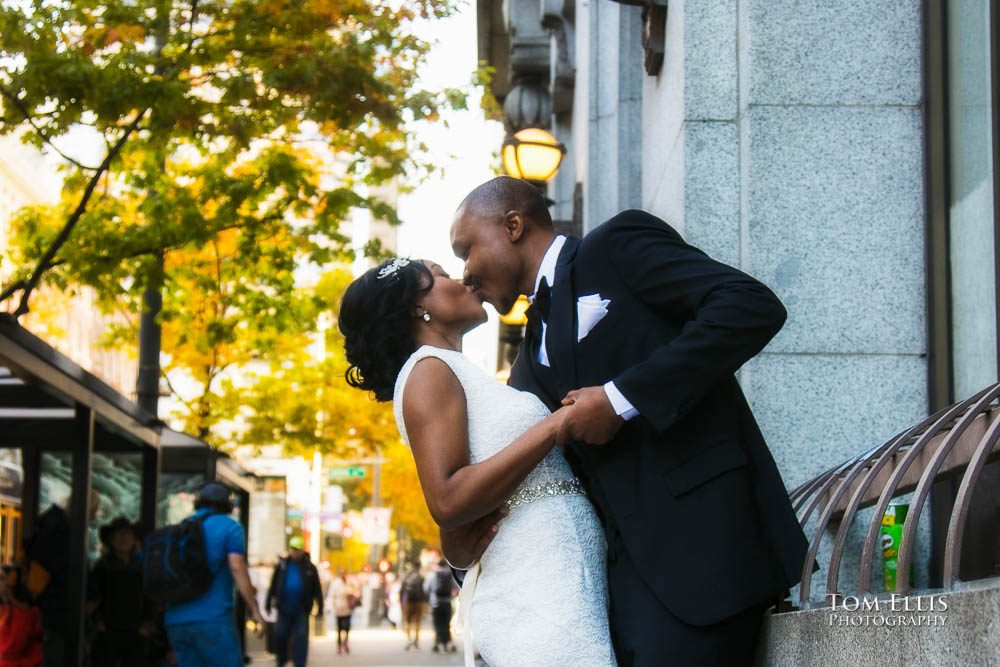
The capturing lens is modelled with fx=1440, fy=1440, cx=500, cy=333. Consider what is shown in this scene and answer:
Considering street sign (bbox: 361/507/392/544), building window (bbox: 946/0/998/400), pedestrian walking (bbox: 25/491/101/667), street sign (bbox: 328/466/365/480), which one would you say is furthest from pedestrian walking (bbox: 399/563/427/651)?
building window (bbox: 946/0/998/400)

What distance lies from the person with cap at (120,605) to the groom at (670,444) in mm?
10331

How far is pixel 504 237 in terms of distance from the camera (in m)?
3.65

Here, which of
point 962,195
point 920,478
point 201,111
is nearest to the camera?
point 920,478

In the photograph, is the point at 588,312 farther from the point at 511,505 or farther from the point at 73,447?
the point at 73,447

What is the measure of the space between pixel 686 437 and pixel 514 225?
2.52 ft

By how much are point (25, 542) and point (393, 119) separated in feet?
19.4

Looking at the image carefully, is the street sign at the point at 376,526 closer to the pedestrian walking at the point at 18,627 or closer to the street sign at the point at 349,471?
the street sign at the point at 349,471

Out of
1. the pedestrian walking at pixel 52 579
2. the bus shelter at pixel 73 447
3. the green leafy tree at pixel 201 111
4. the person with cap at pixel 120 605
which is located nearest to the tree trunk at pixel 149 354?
the green leafy tree at pixel 201 111

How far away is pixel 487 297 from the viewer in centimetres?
378

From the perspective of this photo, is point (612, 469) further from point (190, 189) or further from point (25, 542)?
point (190, 189)

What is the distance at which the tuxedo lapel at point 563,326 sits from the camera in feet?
11.4

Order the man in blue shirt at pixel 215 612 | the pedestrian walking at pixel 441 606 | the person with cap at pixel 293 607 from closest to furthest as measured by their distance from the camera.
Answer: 1. the man in blue shirt at pixel 215 612
2. the person with cap at pixel 293 607
3. the pedestrian walking at pixel 441 606

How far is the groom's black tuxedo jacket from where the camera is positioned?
3.08 m

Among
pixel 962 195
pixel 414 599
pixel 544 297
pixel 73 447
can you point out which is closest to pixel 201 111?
pixel 73 447
